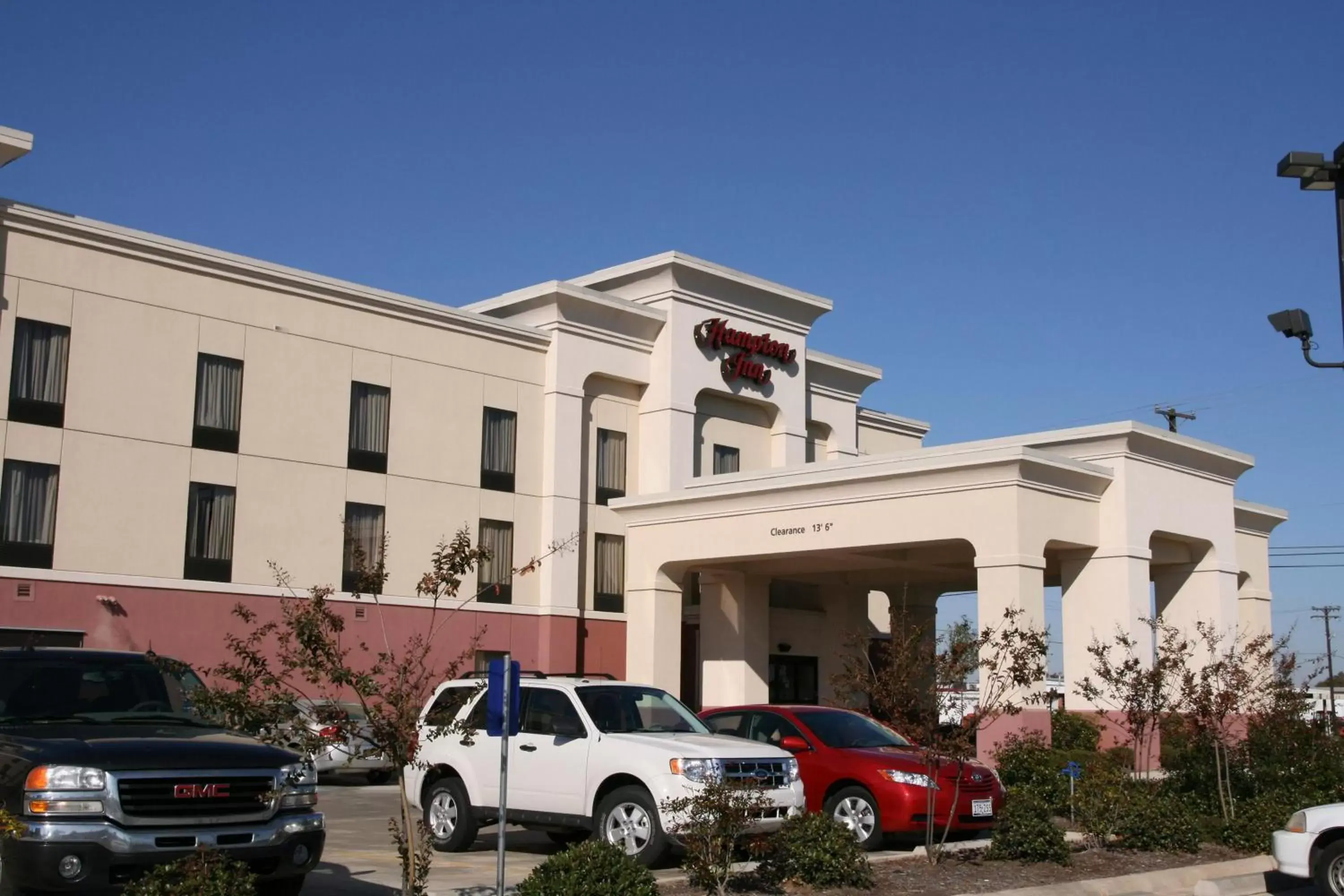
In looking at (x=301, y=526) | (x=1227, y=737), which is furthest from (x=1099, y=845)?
(x=301, y=526)

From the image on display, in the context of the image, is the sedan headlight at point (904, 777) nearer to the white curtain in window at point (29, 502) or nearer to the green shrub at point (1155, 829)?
the green shrub at point (1155, 829)

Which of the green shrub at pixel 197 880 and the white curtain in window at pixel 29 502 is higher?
the white curtain in window at pixel 29 502

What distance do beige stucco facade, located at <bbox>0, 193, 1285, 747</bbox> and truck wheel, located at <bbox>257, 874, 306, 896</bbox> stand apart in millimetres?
18659

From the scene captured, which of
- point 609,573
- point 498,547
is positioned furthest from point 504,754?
point 609,573

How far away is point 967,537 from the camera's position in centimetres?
2777

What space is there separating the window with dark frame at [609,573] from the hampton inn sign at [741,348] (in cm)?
554

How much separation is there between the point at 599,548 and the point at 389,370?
7579mm

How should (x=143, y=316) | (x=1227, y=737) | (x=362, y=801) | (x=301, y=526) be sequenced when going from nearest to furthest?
(x=1227, y=737), (x=362, y=801), (x=143, y=316), (x=301, y=526)

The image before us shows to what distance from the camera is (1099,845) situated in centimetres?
1684

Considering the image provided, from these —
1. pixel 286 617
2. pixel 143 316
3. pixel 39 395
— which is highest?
pixel 143 316

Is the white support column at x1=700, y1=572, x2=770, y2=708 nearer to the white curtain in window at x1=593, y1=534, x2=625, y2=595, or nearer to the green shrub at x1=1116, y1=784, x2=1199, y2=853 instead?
the white curtain in window at x1=593, y1=534, x2=625, y2=595

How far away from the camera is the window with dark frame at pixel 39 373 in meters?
27.4

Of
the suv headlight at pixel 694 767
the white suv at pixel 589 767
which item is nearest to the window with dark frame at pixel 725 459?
the white suv at pixel 589 767

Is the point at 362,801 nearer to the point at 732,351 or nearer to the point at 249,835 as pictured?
the point at 249,835
